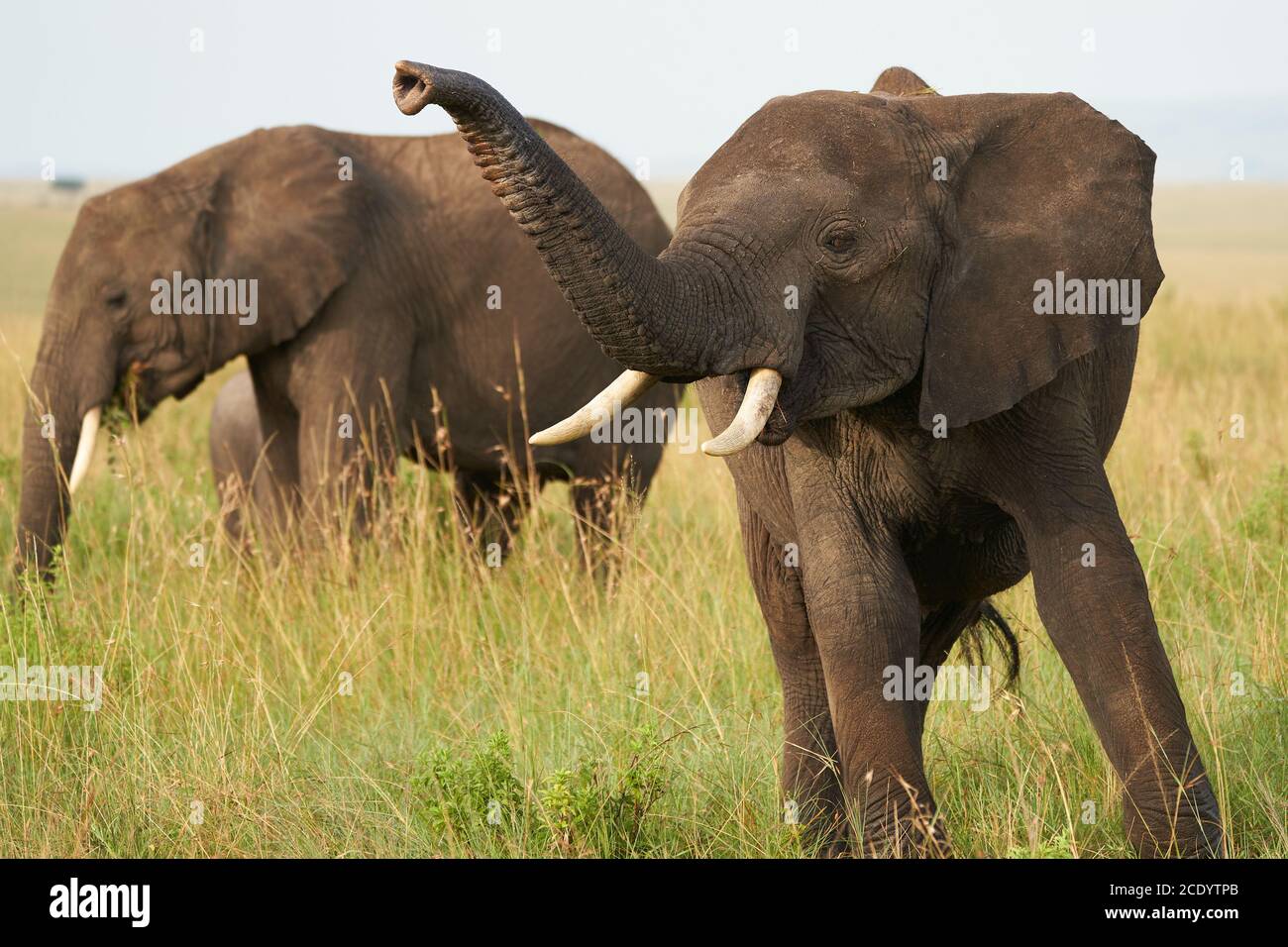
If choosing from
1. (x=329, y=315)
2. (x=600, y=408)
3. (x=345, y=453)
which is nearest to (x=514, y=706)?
(x=600, y=408)

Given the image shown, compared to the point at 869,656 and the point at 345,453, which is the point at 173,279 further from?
the point at 869,656

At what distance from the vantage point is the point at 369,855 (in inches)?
190

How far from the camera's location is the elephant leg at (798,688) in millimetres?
5039

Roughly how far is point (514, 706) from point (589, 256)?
2425 millimetres

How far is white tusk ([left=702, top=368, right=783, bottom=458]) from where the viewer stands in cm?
386

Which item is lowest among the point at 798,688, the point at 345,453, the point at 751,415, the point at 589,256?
the point at 798,688

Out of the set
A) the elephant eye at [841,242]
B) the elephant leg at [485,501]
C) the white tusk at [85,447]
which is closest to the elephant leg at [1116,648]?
the elephant eye at [841,242]

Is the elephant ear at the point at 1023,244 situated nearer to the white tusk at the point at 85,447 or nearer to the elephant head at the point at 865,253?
the elephant head at the point at 865,253

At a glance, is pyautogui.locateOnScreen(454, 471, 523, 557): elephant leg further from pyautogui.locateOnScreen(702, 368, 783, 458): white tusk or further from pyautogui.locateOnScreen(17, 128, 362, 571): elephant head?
pyautogui.locateOnScreen(702, 368, 783, 458): white tusk

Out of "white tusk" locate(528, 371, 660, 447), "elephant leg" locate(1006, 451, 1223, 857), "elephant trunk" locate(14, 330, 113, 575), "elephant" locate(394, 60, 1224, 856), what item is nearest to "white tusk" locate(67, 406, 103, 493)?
"elephant trunk" locate(14, 330, 113, 575)

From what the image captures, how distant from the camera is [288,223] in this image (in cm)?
876

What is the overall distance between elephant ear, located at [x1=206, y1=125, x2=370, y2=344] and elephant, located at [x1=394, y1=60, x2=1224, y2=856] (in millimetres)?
4484

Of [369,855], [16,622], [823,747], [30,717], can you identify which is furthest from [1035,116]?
[16,622]
